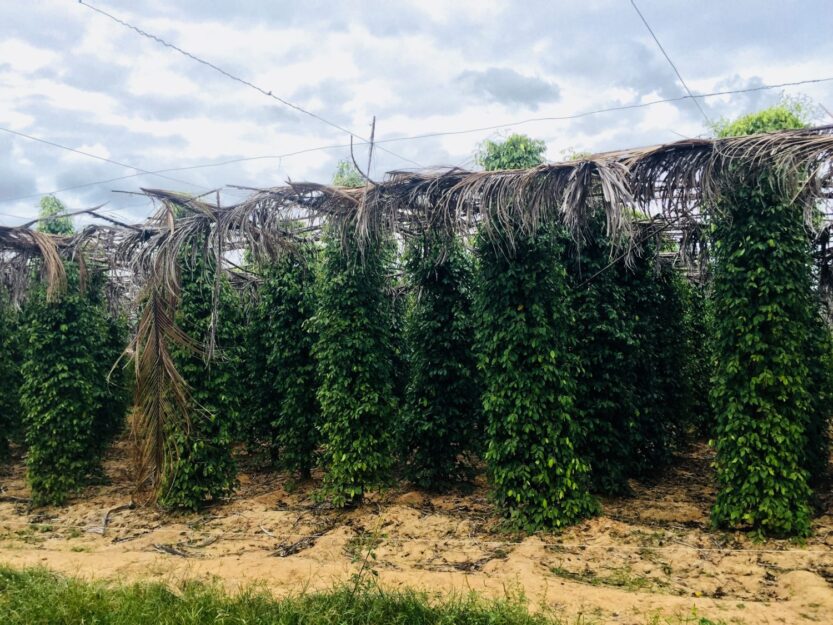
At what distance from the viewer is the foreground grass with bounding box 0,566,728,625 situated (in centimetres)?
431

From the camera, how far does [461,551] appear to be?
6.52m

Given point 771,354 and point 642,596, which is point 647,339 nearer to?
point 771,354

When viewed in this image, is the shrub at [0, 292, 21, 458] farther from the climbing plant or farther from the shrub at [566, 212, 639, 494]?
the climbing plant

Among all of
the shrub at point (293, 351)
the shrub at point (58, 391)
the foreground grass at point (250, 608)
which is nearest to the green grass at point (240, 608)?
the foreground grass at point (250, 608)

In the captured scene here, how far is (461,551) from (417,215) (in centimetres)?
374

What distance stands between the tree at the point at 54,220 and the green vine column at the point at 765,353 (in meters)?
13.8

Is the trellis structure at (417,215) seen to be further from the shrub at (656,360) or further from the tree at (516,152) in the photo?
→ the tree at (516,152)

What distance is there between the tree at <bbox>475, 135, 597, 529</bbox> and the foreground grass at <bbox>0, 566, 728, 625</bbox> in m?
2.24

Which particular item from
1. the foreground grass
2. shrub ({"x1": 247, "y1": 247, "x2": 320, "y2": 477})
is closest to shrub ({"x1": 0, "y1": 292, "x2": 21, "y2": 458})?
shrub ({"x1": 247, "y1": 247, "x2": 320, "y2": 477})

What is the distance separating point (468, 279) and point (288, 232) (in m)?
2.50

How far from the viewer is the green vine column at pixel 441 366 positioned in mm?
8500

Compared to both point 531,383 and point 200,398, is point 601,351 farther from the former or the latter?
point 200,398

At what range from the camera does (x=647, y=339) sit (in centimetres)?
833

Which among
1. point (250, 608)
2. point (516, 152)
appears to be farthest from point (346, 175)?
point (250, 608)
